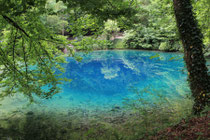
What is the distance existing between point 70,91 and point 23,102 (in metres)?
2.69

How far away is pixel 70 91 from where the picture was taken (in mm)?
9469

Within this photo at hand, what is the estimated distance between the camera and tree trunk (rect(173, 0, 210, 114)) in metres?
3.34

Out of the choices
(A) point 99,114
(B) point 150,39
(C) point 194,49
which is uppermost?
(B) point 150,39

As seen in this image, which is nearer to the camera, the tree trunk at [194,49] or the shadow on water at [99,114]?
the tree trunk at [194,49]

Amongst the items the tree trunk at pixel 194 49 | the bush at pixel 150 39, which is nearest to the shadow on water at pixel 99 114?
Result: the tree trunk at pixel 194 49

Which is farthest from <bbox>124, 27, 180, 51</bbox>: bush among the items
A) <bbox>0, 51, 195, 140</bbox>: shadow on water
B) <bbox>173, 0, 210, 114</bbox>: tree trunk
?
<bbox>173, 0, 210, 114</bbox>: tree trunk

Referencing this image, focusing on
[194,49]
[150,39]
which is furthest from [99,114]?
[150,39]

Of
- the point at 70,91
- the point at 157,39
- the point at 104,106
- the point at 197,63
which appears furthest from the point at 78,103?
the point at 157,39

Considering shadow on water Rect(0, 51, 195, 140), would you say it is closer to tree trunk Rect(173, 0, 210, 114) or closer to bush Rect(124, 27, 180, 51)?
tree trunk Rect(173, 0, 210, 114)

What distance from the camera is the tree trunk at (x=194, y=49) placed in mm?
3340

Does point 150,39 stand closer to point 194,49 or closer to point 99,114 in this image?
point 99,114

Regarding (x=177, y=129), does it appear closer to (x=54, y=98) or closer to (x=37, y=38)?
(x=37, y=38)

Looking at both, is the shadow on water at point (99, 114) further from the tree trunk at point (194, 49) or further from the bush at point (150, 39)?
the bush at point (150, 39)

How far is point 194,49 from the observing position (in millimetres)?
3346
